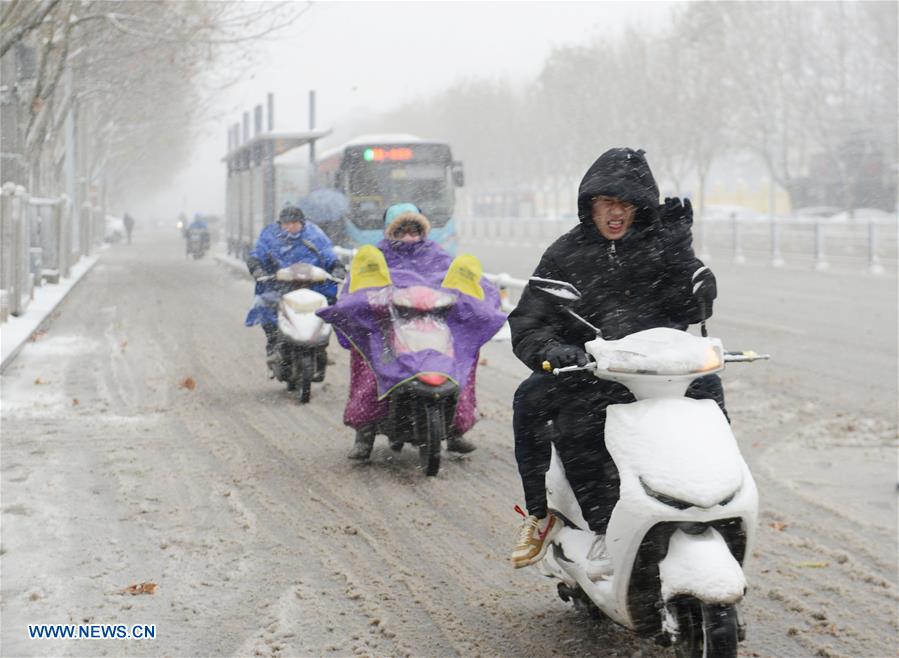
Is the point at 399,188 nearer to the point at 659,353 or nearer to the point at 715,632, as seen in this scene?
the point at 659,353

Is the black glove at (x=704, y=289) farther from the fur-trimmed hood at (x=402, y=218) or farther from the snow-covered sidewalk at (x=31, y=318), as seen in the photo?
the snow-covered sidewalk at (x=31, y=318)

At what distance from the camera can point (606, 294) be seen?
4988 mm

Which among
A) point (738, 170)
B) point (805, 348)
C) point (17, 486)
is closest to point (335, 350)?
point (805, 348)

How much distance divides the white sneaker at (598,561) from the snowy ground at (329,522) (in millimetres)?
462

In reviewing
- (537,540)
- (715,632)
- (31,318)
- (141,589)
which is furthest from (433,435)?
(31,318)

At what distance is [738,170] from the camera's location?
16175 centimetres

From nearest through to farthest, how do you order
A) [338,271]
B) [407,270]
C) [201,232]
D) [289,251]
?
[407,270] < [338,271] < [289,251] < [201,232]

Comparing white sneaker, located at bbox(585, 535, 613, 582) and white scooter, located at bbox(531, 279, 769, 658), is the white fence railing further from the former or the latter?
white scooter, located at bbox(531, 279, 769, 658)

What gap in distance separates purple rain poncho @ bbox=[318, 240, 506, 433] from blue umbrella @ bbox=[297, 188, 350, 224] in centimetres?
2055

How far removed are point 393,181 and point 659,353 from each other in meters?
26.8

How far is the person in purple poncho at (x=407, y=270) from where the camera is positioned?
28.3 feet

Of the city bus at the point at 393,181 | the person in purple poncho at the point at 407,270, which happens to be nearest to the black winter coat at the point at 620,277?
the person in purple poncho at the point at 407,270

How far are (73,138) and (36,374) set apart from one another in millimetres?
28359

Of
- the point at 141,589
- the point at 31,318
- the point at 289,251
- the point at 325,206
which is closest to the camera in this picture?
the point at 141,589
